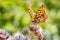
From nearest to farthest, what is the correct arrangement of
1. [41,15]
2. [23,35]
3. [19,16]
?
[23,35] → [41,15] → [19,16]

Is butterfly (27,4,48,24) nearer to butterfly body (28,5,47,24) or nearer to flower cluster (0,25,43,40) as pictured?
butterfly body (28,5,47,24)

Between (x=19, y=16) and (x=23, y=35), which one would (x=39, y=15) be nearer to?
(x=23, y=35)

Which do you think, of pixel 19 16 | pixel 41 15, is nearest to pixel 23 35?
pixel 41 15

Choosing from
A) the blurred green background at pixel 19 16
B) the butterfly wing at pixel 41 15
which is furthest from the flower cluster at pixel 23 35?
the blurred green background at pixel 19 16

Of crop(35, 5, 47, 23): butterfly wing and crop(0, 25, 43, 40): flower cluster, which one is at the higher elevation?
crop(35, 5, 47, 23): butterfly wing

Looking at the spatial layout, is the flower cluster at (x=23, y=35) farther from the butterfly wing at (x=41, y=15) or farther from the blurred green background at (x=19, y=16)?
the blurred green background at (x=19, y=16)

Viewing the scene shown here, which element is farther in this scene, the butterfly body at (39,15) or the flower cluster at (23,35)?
the butterfly body at (39,15)

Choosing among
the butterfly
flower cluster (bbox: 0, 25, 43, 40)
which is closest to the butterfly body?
the butterfly

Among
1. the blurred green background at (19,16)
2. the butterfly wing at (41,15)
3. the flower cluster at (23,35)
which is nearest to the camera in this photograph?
the flower cluster at (23,35)

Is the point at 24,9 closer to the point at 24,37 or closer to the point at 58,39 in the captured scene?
the point at 58,39

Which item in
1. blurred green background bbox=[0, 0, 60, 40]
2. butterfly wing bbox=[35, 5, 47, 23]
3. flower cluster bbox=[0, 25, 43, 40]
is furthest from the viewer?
blurred green background bbox=[0, 0, 60, 40]

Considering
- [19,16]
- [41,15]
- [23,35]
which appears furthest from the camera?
[19,16]

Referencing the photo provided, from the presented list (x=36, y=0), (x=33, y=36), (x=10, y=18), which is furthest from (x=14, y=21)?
(x=33, y=36)
